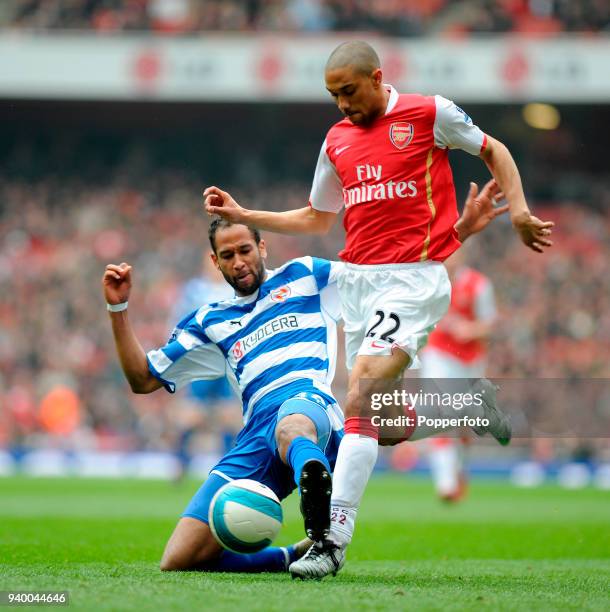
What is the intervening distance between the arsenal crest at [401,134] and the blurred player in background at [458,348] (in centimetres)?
512

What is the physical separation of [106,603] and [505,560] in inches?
124

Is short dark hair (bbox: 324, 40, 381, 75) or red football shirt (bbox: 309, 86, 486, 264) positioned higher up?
short dark hair (bbox: 324, 40, 381, 75)

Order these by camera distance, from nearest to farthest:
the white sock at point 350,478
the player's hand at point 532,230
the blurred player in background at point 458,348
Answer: the player's hand at point 532,230, the white sock at point 350,478, the blurred player in background at point 458,348

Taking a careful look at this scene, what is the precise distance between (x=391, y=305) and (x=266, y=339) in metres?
0.77

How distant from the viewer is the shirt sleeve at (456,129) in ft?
17.3

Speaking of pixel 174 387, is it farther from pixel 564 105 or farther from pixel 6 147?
pixel 6 147

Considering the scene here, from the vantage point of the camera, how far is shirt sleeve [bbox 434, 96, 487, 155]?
5270 mm

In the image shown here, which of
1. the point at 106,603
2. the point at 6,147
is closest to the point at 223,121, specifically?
the point at 6,147

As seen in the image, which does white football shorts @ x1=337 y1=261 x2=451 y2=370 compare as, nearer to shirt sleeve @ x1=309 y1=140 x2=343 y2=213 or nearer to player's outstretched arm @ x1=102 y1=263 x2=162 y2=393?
shirt sleeve @ x1=309 y1=140 x2=343 y2=213

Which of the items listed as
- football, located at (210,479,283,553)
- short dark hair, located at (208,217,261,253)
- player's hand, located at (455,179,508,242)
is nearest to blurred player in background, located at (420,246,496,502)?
player's hand, located at (455,179,508,242)

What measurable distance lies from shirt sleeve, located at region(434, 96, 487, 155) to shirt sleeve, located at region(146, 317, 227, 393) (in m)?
1.56

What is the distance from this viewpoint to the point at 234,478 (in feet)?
18.2

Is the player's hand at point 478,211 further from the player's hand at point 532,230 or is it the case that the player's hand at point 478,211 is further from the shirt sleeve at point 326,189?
the player's hand at point 532,230
